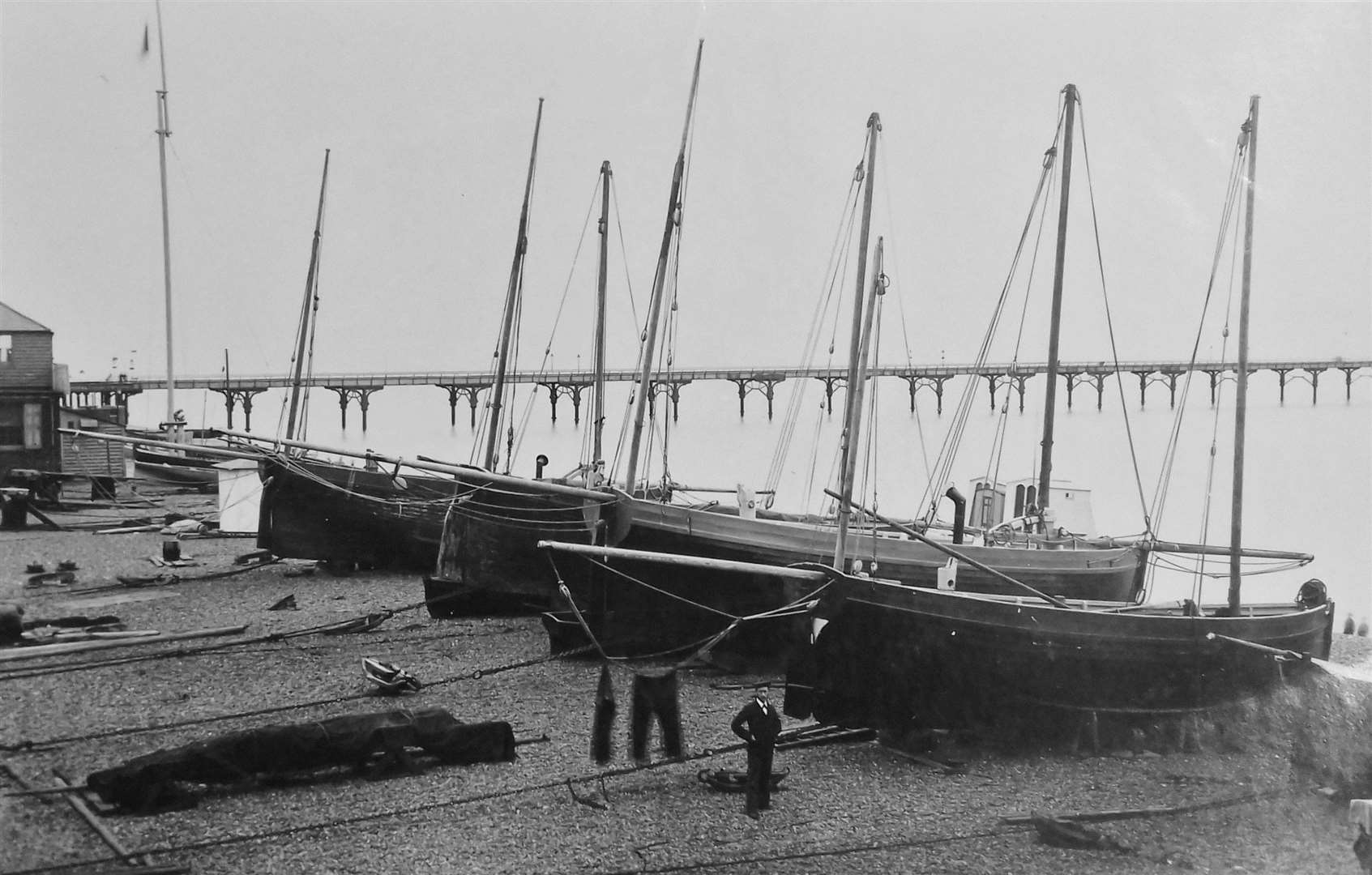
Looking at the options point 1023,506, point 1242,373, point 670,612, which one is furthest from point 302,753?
point 1023,506

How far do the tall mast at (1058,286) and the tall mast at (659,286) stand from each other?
672cm

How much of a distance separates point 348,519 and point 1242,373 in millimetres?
18662

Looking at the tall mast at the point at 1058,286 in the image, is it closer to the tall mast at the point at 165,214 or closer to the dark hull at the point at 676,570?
the dark hull at the point at 676,570

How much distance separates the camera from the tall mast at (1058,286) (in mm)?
17375

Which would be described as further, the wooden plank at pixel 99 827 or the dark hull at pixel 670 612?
the dark hull at pixel 670 612

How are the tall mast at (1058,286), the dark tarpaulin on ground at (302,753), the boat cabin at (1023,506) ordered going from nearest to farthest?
the dark tarpaulin on ground at (302,753) < the tall mast at (1058,286) < the boat cabin at (1023,506)

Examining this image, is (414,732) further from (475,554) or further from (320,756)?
(475,554)

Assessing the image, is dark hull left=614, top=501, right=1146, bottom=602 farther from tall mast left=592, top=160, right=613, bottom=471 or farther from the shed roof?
the shed roof

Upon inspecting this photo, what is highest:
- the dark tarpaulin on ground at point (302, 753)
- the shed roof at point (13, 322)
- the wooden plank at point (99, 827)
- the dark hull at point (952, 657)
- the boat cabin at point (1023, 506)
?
the shed roof at point (13, 322)

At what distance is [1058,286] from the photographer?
18.2 metres

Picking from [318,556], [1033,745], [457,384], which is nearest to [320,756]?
[1033,745]

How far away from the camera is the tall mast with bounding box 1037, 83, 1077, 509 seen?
17.4m

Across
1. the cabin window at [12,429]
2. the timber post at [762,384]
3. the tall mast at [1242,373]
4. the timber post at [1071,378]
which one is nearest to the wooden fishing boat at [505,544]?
the tall mast at [1242,373]

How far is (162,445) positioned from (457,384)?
5607 centimetres
